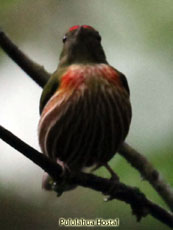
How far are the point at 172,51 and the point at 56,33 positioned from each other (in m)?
0.56

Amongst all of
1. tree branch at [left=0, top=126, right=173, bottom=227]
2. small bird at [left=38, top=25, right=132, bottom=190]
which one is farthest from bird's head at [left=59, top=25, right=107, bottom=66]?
tree branch at [left=0, top=126, right=173, bottom=227]

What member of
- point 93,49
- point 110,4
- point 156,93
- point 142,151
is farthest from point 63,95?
point 110,4

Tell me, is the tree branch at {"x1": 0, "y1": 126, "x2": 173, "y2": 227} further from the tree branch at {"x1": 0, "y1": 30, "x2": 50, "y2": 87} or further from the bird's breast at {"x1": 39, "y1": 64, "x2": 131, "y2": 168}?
the tree branch at {"x1": 0, "y1": 30, "x2": 50, "y2": 87}

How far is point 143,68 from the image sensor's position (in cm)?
248

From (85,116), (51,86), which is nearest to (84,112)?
(85,116)

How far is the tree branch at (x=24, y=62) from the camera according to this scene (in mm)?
2041

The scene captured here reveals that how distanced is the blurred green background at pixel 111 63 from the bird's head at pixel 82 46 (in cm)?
17

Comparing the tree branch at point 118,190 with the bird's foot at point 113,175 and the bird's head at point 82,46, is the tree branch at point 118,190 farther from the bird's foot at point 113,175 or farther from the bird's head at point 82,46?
the bird's head at point 82,46

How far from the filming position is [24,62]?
2.12 metres

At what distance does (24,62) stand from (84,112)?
32 centimetres

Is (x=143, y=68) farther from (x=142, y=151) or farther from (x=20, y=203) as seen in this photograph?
(x=20, y=203)

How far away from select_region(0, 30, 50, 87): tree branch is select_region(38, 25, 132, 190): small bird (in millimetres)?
59

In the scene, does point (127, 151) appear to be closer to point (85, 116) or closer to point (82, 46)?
point (85, 116)

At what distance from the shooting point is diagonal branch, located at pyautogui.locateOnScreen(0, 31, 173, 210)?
6.73 ft
